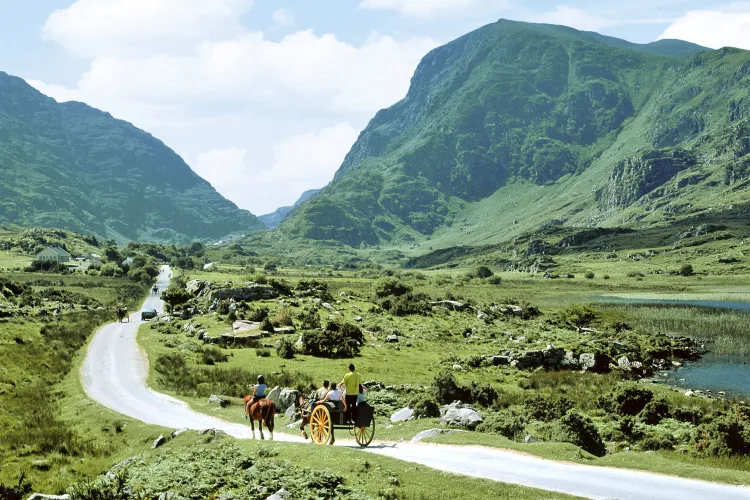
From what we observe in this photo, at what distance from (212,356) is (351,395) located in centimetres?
3258

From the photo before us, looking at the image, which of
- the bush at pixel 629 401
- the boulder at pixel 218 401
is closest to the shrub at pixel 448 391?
the bush at pixel 629 401

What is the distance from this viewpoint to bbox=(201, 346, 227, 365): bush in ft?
168

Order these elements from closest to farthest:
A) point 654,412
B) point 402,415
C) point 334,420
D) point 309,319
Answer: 1. point 334,420
2. point 402,415
3. point 654,412
4. point 309,319

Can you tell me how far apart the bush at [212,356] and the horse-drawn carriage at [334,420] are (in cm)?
2959

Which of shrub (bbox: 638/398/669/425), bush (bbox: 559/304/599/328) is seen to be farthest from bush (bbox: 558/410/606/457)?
bush (bbox: 559/304/599/328)

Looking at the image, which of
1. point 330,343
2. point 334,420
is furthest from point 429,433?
point 330,343

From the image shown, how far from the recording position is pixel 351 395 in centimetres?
2384

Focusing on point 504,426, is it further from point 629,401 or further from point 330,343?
point 330,343

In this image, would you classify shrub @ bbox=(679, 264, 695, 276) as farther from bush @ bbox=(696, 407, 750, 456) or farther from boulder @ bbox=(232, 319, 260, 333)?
bush @ bbox=(696, 407, 750, 456)

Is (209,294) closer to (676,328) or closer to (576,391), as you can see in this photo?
(576,391)

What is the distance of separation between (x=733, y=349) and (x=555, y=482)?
54.4 metres

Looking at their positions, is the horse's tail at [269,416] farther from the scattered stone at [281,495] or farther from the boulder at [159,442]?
the scattered stone at [281,495]

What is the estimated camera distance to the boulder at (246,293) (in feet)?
273

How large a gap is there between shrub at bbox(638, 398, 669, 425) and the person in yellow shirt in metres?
18.8
